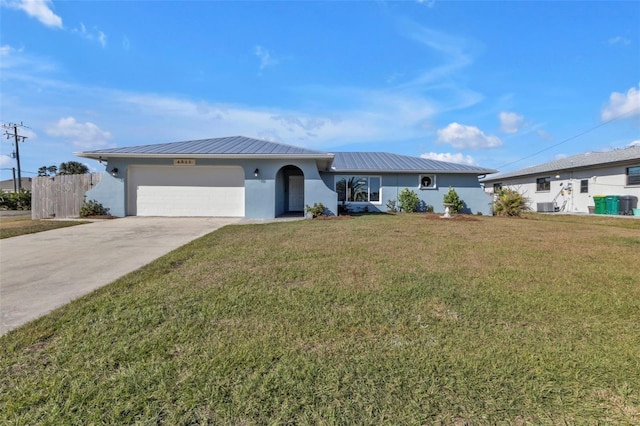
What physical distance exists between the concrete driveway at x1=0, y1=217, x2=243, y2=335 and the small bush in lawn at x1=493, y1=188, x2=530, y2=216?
51.8 ft

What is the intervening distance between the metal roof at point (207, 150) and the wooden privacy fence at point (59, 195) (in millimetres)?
1550

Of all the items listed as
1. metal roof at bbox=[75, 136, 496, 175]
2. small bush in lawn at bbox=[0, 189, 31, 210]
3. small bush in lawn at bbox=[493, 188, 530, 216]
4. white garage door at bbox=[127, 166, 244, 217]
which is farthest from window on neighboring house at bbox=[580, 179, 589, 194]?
small bush in lawn at bbox=[0, 189, 31, 210]

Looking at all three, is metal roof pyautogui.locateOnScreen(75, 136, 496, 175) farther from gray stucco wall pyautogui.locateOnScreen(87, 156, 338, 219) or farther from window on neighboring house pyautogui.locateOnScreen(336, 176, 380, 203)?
window on neighboring house pyautogui.locateOnScreen(336, 176, 380, 203)

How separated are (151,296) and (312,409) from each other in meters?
2.88

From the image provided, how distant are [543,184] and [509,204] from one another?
36.0 ft

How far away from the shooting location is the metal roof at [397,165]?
17797mm

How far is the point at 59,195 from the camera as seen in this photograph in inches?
577

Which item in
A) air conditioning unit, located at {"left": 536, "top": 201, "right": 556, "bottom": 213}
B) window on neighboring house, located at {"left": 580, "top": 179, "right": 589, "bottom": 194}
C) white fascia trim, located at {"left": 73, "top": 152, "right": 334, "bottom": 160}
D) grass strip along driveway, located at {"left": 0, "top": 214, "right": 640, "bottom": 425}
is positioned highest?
white fascia trim, located at {"left": 73, "top": 152, "right": 334, "bottom": 160}

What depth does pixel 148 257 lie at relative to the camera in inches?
247

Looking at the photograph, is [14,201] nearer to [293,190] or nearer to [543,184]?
[293,190]

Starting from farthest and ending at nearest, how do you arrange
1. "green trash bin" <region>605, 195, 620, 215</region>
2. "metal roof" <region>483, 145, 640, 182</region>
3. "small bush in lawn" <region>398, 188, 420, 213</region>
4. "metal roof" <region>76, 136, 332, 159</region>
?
1. "metal roof" <region>483, 145, 640, 182</region>
2. "green trash bin" <region>605, 195, 620, 215</region>
3. "small bush in lawn" <region>398, 188, 420, 213</region>
4. "metal roof" <region>76, 136, 332, 159</region>

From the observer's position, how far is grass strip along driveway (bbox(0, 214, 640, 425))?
6.68ft

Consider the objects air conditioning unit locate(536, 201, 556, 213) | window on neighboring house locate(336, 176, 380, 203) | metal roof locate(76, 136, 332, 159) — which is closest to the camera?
metal roof locate(76, 136, 332, 159)

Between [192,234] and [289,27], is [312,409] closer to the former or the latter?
[192,234]
